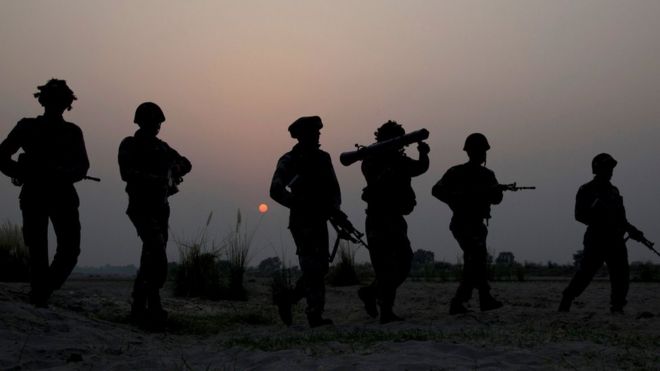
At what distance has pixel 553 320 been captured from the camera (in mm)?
7023

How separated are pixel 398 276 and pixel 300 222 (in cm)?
122

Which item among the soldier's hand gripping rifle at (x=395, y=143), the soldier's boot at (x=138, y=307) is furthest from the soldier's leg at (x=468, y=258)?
the soldier's boot at (x=138, y=307)

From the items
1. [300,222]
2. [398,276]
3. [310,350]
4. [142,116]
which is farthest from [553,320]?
[142,116]

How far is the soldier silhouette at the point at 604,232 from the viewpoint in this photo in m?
→ 7.98

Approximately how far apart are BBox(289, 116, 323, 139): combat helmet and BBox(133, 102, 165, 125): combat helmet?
57.1 inches

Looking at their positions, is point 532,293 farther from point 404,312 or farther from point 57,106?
point 57,106

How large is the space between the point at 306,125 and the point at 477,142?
81.1 inches

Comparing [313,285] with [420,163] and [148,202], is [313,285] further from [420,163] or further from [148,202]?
[148,202]

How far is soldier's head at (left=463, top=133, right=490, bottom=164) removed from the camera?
304 inches

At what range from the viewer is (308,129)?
23.2ft

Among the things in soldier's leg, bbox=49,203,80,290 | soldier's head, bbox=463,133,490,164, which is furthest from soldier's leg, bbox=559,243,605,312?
soldier's leg, bbox=49,203,80,290

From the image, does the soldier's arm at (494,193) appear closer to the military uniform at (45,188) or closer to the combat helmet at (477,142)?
the combat helmet at (477,142)

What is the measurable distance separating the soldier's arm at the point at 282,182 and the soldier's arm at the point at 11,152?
2.44 metres

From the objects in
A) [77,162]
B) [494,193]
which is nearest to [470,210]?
[494,193]
